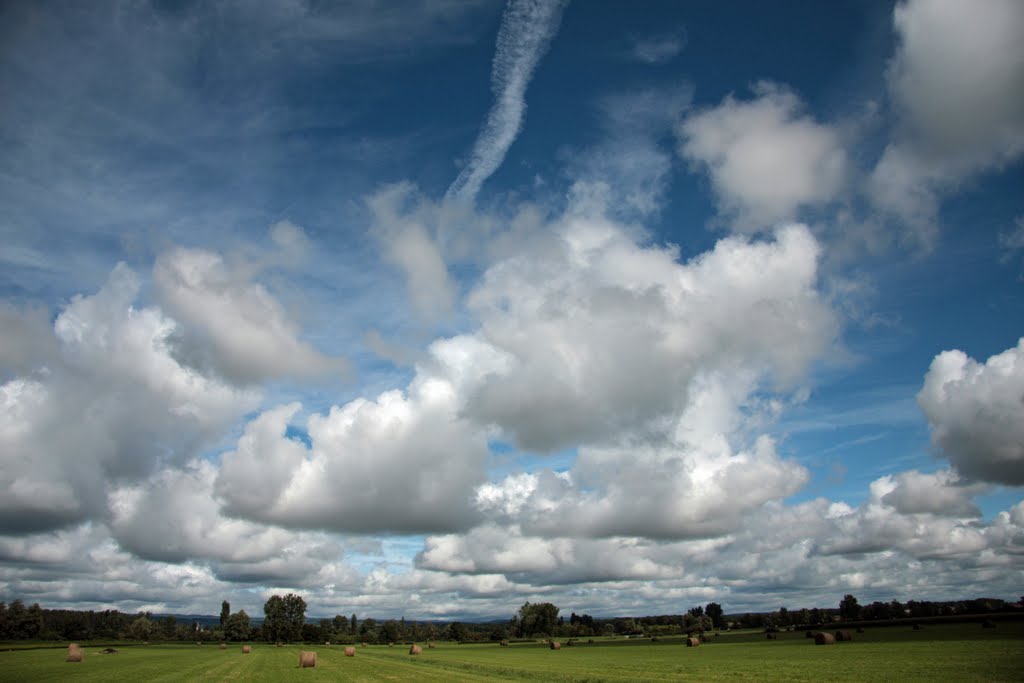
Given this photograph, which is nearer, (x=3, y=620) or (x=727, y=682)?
(x=727, y=682)

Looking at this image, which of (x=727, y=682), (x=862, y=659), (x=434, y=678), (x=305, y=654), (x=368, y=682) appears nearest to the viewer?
(x=727, y=682)

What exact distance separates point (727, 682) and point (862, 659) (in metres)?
22.3

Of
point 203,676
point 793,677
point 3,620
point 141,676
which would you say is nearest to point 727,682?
point 793,677

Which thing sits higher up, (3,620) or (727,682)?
(727,682)

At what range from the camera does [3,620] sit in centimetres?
18875

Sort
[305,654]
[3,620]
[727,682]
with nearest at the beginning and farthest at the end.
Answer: [727,682] → [305,654] → [3,620]

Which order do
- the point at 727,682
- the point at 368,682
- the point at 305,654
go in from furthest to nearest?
the point at 305,654, the point at 368,682, the point at 727,682

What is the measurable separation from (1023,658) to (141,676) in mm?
65458

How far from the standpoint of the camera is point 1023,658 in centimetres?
4438

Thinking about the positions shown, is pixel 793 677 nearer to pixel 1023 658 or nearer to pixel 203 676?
pixel 1023 658

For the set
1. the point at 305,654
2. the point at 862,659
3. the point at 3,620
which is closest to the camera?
the point at 862,659

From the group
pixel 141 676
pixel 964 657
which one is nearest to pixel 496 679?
pixel 141 676

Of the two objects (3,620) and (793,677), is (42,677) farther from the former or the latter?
(3,620)

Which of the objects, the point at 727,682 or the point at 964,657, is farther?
Result: the point at 964,657
